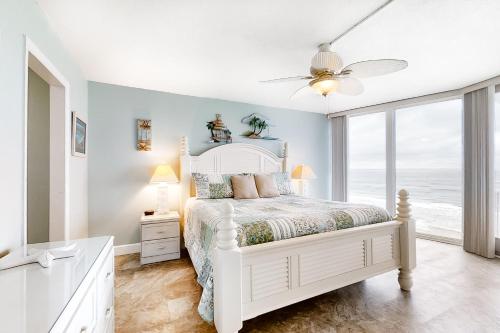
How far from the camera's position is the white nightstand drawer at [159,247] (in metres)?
2.87

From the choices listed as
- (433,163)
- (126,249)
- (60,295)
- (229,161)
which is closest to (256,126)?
(229,161)

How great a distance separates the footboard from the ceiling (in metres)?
1.48

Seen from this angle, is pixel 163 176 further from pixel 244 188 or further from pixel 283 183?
pixel 283 183

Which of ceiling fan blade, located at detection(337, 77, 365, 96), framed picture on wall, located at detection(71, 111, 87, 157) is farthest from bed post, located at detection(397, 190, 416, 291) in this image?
framed picture on wall, located at detection(71, 111, 87, 157)

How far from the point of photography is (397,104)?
13.3ft

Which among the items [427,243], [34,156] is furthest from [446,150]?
[34,156]

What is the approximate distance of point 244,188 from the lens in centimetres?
320

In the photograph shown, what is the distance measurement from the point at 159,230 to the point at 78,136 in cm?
142

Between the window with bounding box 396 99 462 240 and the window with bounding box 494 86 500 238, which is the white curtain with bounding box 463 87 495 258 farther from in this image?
the window with bounding box 396 99 462 240

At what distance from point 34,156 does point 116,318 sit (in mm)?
1872

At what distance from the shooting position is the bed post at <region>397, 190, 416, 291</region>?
2.24m

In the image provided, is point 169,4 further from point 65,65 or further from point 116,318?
point 116,318

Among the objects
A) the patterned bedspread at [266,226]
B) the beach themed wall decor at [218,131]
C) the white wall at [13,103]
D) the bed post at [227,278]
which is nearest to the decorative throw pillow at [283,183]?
the beach themed wall decor at [218,131]

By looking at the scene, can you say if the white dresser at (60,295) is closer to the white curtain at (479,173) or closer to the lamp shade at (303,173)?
the lamp shade at (303,173)
